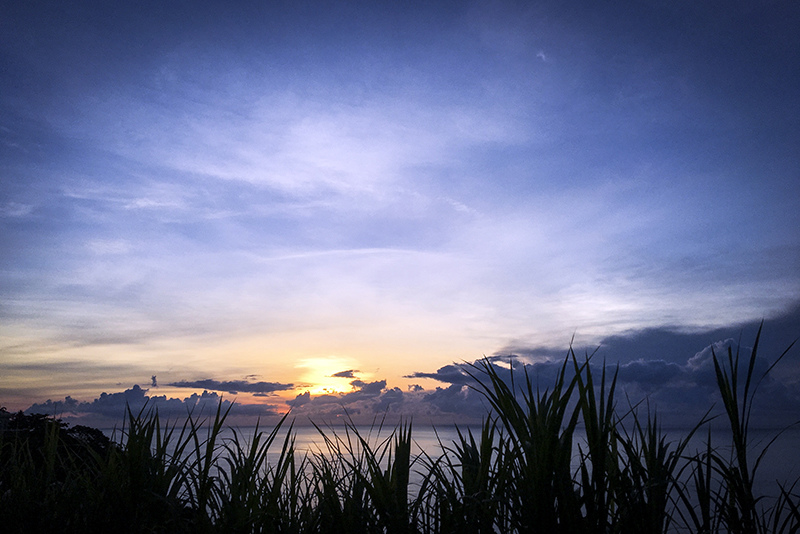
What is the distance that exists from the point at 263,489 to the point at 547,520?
1822 mm

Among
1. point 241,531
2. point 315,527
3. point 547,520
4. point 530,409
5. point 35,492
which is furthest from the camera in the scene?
point 35,492

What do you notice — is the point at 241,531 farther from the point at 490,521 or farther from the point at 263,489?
the point at 490,521

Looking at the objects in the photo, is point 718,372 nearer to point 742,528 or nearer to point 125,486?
point 742,528

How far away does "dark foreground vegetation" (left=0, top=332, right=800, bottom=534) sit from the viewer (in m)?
2.54

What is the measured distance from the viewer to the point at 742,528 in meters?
2.62

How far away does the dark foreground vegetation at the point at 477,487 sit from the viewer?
8.33 ft

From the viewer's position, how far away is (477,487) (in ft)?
9.73

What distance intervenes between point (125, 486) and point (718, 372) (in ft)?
11.5

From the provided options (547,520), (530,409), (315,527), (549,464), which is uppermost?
(530,409)

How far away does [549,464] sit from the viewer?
2488 millimetres

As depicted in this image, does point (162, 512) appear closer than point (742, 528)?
No

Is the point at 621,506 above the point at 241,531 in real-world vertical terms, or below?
above

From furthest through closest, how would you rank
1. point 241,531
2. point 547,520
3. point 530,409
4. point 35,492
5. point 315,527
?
point 35,492
point 315,527
point 241,531
point 530,409
point 547,520

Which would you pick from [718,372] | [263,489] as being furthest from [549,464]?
[263,489]
